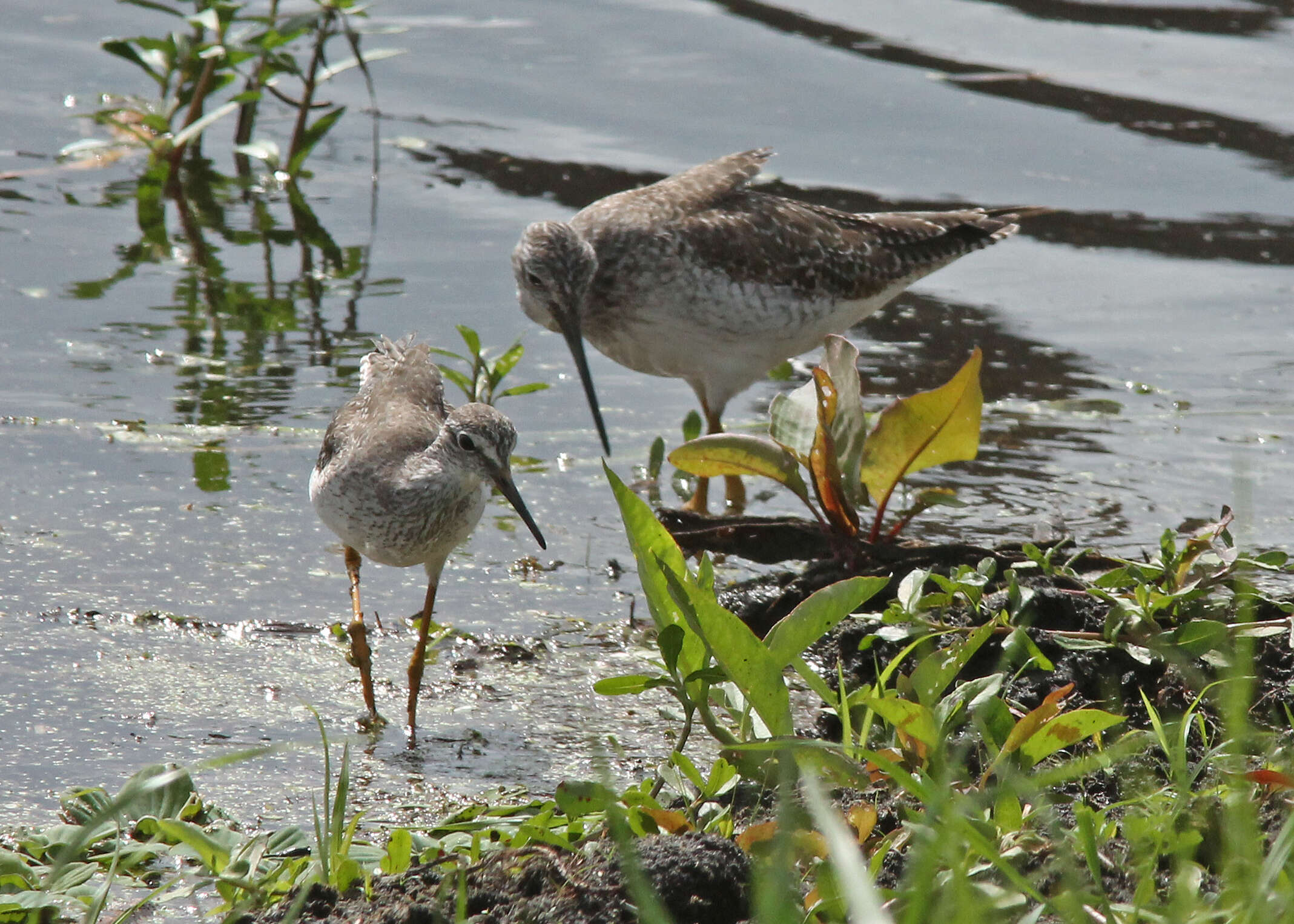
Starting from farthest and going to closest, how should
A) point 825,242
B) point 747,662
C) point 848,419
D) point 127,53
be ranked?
point 127,53 < point 825,242 < point 848,419 < point 747,662

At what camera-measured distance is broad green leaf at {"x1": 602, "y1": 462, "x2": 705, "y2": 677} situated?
3422mm

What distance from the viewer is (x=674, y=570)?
11.4 feet

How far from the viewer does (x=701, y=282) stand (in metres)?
6.56

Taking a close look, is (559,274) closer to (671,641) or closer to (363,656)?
(363,656)

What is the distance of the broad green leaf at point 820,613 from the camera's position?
334 cm

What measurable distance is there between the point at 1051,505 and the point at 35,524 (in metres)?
3.73

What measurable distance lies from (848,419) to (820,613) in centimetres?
132

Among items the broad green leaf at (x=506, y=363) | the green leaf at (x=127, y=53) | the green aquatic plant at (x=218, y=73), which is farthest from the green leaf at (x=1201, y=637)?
the green leaf at (x=127, y=53)

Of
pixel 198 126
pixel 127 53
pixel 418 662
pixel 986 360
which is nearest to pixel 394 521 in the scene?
pixel 418 662

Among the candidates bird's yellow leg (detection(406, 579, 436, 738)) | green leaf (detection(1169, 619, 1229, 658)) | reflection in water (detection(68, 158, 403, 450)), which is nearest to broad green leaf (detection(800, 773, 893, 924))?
green leaf (detection(1169, 619, 1229, 658))

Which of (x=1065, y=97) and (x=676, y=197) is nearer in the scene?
(x=676, y=197)

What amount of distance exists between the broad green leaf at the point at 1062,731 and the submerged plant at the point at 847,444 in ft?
4.41

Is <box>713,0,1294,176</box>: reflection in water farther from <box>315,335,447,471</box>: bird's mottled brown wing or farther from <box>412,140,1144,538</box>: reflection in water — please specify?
<box>315,335,447,471</box>: bird's mottled brown wing

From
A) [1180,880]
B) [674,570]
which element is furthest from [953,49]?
[1180,880]
